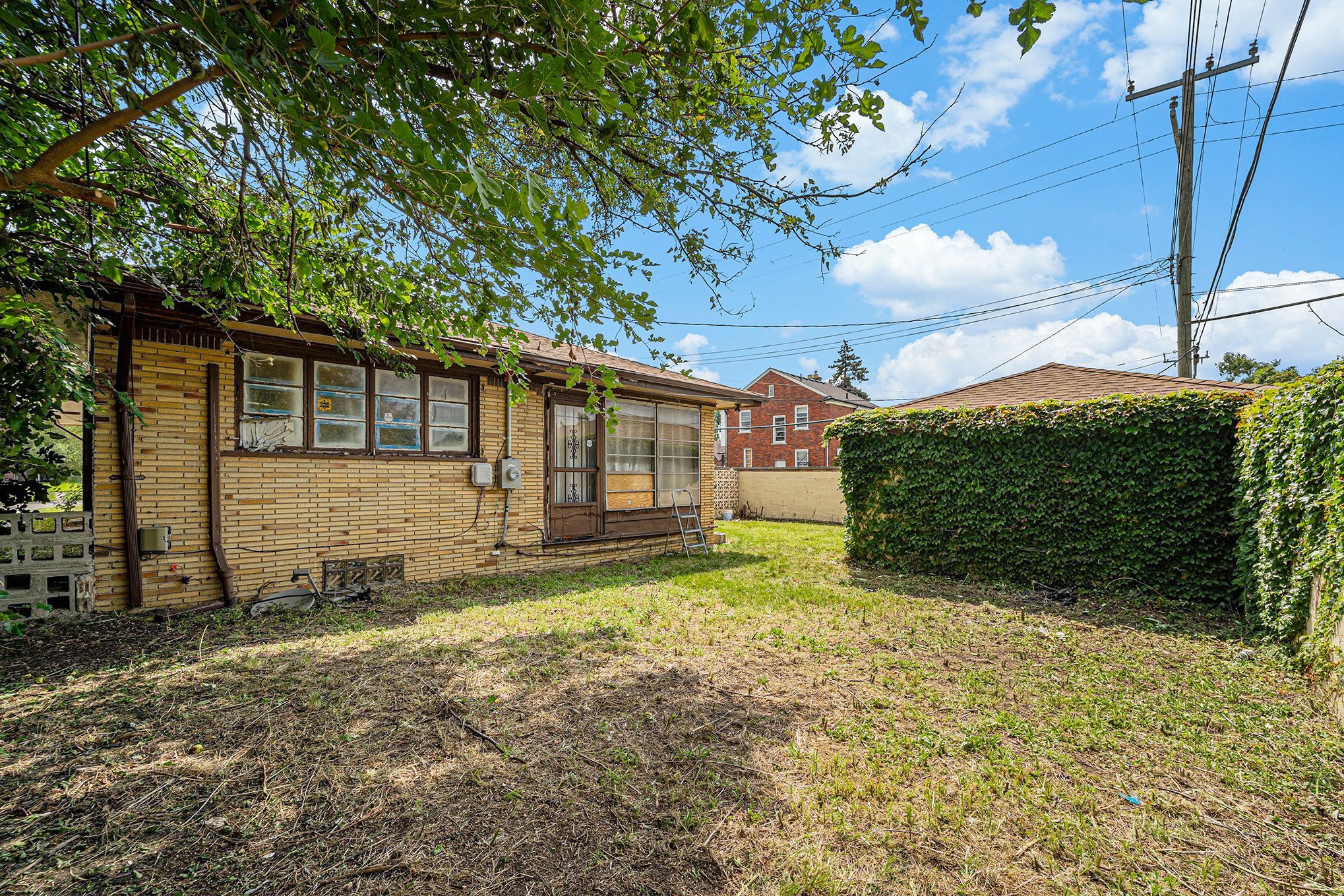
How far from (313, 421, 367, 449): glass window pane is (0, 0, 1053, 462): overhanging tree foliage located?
1.77 m

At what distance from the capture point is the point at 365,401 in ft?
21.3

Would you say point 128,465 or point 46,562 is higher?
point 128,465

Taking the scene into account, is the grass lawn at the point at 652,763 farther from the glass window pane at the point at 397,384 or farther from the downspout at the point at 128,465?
the glass window pane at the point at 397,384

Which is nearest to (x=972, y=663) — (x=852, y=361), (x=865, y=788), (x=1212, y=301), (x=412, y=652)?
(x=865, y=788)

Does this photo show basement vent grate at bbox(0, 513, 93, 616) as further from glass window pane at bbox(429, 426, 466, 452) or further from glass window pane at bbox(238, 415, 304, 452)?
glass window pane at bbox(429, 426, 466, 452)

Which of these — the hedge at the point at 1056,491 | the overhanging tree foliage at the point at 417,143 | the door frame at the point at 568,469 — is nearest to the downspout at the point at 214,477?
the overhanging tree foliage at the point at 417,143

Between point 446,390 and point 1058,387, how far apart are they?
11.3 metres

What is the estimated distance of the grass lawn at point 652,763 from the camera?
204 cm

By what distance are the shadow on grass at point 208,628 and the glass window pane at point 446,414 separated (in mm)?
2105

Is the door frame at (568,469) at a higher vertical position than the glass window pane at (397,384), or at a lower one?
lower

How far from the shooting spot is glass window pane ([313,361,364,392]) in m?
6.15

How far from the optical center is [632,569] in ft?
27.3

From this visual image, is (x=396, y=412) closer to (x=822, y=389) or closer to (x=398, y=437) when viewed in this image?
(x=398, y=437)

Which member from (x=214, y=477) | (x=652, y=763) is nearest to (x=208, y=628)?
(x=214, y=477)
